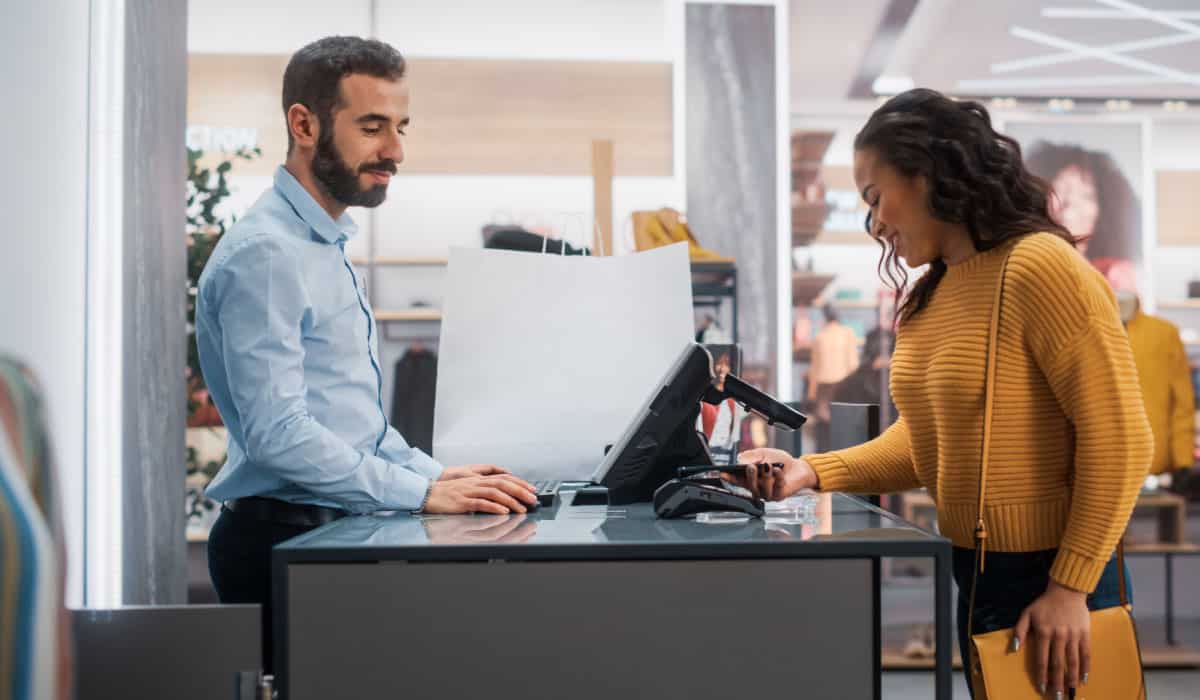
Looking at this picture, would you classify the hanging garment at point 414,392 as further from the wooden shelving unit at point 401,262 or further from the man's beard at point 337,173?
the man's beard at point 337,173

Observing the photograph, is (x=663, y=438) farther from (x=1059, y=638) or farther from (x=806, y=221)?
(x=806, y=221)

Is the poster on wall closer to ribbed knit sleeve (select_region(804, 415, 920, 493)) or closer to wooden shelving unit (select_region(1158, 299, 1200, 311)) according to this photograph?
wooden shelving unit (select_region(1158, 299, 1200, 311))

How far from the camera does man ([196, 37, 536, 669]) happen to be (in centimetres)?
137

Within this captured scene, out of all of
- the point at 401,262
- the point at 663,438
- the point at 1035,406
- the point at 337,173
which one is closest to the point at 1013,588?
the point at 1035,406

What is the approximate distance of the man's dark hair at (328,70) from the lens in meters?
1.55

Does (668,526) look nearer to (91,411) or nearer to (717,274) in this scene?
(91,411)

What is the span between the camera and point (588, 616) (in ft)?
3.61

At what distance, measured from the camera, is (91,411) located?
2652 mm

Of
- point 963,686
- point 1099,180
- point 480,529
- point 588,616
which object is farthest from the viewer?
point 1099,180

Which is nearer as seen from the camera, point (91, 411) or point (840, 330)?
point (91, 411)

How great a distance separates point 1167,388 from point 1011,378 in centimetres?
391

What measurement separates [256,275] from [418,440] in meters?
3.31

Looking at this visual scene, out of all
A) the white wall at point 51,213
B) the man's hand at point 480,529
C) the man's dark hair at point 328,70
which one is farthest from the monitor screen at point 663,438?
the white wall at point 51,213

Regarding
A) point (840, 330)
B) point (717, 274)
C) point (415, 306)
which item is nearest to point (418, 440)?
point (415, 306)
